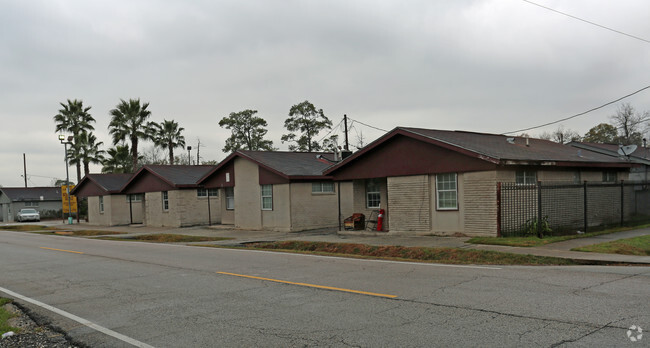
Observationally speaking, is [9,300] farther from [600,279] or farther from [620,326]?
[600,279]

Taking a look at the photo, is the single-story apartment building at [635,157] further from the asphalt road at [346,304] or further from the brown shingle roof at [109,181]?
the brown shingle roof at [109,181]

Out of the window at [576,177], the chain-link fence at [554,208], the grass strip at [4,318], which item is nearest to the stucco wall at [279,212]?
the chain-link fence at [554,208]

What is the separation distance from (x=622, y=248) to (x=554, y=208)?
13.0ft

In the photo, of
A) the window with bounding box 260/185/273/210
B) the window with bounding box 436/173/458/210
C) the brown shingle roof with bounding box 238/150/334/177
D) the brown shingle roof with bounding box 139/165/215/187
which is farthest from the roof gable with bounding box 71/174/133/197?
the window with bounding box 436/173/458/210

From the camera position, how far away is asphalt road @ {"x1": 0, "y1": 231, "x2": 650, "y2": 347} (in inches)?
243

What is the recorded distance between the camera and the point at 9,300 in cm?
966

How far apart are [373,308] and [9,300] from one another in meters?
7.06

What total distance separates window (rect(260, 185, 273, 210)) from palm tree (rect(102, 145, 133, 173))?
33401 millimetres

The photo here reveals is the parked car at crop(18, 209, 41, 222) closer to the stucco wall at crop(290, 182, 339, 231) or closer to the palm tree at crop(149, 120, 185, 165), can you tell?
the palm tree at crop(149, 120, 185, 165)

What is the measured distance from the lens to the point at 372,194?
77.1 ft

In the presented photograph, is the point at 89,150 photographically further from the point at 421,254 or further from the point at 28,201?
the point at 421,254

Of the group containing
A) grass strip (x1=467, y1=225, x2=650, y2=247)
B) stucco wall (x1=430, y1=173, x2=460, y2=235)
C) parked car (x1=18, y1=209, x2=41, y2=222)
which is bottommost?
parked car (x1=18, y1=209, x2=41, y2=222)

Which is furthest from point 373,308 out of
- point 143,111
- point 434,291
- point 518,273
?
point 143,111

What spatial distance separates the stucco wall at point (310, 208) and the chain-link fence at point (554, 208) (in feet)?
37.7
